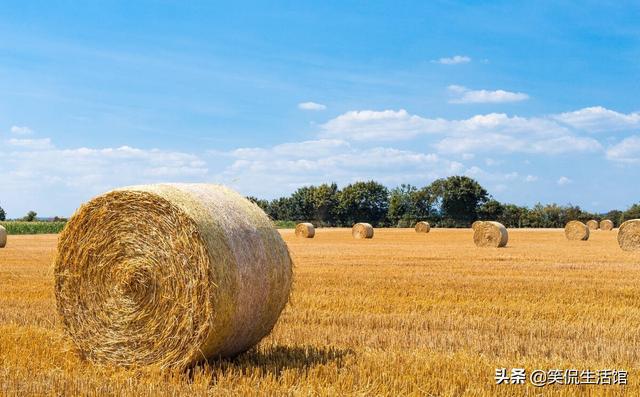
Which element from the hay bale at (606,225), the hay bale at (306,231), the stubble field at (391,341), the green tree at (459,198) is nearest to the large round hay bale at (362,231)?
the hay bale at (306,231)

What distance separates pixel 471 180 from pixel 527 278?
7224cm

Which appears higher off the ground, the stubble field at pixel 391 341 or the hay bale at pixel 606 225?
the hay bale at pixel 606 225

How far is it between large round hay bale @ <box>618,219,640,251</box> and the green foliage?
43858 millimetres

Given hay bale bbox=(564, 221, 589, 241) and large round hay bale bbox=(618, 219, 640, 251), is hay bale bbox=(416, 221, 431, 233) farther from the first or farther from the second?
large round hay bale bbox=(618, 219, 640, 251)

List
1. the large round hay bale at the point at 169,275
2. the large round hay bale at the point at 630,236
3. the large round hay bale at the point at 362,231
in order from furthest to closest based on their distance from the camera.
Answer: the large round hay bale at the point at 362,231
the large round hay bale at the point at 630,236
the large round hay bale at the point at 169,275

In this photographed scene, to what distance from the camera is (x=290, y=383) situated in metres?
6.20

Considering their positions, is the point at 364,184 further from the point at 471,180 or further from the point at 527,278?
the point at 527,278

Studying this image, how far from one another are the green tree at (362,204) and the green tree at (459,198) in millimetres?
6645

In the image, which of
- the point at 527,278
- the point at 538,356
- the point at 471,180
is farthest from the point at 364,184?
the point at 538,356

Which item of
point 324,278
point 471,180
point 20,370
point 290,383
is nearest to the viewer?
point 290,383

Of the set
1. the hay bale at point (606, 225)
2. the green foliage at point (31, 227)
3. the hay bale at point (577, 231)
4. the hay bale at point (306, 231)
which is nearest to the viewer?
the hay bale at point (577, 231)

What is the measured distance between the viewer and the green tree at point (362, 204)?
285 feet

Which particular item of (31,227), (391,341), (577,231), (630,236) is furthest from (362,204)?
(391,341)

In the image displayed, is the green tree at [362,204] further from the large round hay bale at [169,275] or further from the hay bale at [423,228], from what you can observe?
the large round hay bale at [169,275]
